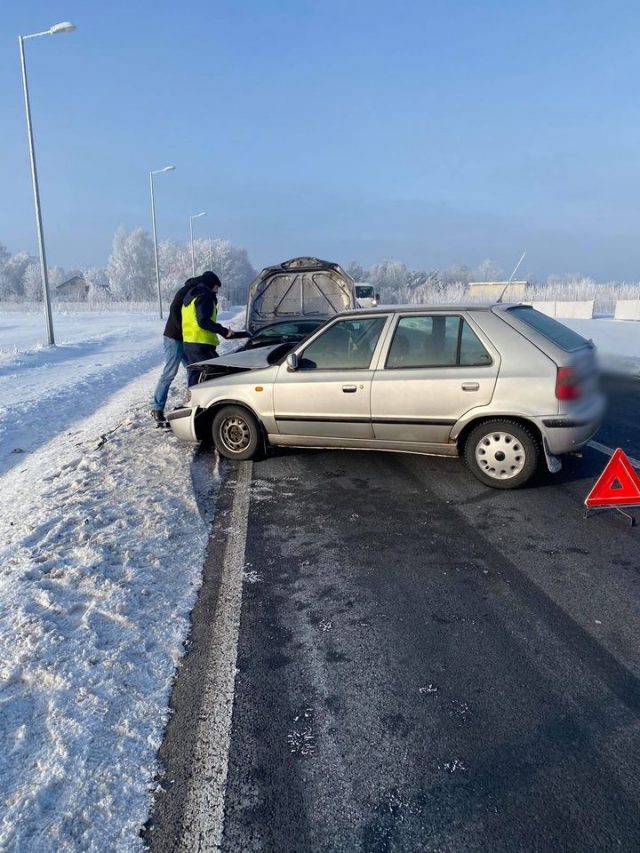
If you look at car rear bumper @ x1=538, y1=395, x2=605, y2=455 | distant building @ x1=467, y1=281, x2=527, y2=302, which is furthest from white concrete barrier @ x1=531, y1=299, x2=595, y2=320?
car rear bumper @ x1=538, y1=395, x2=605, y2=455

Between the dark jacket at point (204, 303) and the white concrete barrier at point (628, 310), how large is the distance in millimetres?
29181

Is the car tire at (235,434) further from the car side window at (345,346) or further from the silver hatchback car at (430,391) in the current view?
the car side window at (345,346)

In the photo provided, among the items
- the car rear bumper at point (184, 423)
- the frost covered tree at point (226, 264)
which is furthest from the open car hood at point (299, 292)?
the frost covered tree at point (226, 264)

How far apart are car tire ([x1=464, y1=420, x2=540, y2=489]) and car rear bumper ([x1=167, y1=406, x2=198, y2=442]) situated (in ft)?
9.74

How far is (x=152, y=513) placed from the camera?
4.55 meters

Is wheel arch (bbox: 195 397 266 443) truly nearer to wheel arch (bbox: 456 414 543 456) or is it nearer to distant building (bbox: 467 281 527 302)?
wheel arch (bbox: 456 414 543 456)

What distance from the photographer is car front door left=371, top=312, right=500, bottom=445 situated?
500cm

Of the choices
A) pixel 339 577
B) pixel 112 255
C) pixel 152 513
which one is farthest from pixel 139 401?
pixel 112 255

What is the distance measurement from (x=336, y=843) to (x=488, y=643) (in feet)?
4.45

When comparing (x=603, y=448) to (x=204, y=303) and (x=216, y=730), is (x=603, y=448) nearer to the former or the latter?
(x=204, y=303)

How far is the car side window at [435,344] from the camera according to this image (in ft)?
16.7

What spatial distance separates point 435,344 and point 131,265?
95.6 metres

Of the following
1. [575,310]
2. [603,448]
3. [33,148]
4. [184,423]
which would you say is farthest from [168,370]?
[575,310]

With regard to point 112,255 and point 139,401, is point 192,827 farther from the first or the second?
point 112,255
